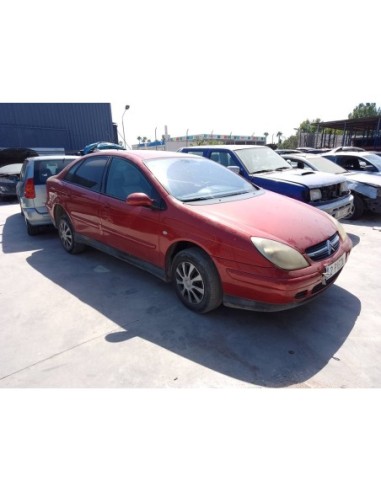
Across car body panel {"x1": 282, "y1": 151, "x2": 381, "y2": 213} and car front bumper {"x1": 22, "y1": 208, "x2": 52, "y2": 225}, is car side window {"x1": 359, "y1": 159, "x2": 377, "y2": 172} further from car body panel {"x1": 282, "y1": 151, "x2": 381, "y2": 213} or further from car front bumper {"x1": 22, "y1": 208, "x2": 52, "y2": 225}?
car front bumper {"x1": 22, "y1": 208, "x2": 52, "y2": 225}

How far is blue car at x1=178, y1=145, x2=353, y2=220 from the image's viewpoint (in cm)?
504

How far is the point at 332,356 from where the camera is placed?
2.48 meters

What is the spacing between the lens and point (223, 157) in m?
6.05

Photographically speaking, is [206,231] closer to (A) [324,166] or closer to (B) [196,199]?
(B) [196,199]

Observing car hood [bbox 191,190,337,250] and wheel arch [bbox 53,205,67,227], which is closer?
car hood [bbox 191,190,337,250]

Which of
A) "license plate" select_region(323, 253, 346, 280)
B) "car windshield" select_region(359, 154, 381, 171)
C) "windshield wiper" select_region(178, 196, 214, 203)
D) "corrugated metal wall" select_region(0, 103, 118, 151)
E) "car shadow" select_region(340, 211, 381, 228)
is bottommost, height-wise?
"car shadow" select_region(340, 211, 381, 228)

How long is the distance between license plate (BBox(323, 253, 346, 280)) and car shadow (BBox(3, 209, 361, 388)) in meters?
0.47

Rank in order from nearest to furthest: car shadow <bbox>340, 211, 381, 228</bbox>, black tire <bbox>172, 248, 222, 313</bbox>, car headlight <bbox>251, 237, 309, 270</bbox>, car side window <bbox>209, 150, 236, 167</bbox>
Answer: car headlight <bbox>251, 237, 309, 270</bbox>
black tire <bbox>172, 248, 222, 313</bbox>
car side window <bbox>209, 150, 236, 167</bbox>
car shadow <bbox>340, 211, 381, 228</bbox>

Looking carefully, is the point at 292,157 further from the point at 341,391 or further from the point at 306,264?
the point at 341,391

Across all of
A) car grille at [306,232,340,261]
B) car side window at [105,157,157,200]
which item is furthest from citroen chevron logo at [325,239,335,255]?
car side window at [105,157,157,200]

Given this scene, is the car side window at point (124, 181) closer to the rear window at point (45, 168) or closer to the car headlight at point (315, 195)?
the rear window at point (45, 168)

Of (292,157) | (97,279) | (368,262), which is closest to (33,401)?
(97,279)

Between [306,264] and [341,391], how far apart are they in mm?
→ 959

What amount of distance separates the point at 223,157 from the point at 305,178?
1.61 meters
